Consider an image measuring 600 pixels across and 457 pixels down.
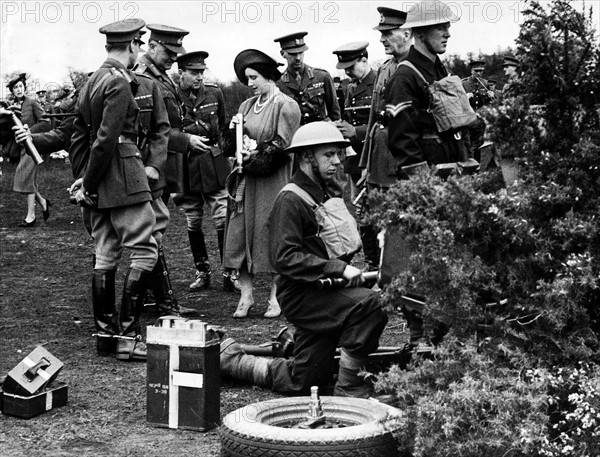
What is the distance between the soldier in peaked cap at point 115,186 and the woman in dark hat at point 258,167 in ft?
3.64

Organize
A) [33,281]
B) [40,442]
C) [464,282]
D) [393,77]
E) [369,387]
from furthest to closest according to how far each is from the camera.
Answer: [33,281], [393,77], [369,387], [40,442], [464,282]

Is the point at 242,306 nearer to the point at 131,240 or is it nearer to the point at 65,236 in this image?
the point at 131,240

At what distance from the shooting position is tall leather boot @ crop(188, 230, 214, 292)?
10.9 metres

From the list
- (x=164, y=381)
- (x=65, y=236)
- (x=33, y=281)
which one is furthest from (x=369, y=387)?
(x=65, y=236)

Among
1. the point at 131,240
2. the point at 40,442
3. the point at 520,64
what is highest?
the point at 520,64

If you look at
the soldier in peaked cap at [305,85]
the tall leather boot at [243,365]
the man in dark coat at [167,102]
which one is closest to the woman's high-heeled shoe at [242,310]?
→ the man in dark coat at [167,102]

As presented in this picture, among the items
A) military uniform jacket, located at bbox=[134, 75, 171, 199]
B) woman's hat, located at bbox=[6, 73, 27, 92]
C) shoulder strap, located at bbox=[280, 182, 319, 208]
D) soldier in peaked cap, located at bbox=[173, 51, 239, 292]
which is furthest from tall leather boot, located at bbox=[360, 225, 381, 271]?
woman's hat, located at bbox=[6, 73, 27, 92]

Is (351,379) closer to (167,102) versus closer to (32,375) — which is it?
(32,375)

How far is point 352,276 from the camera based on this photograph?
6.32m

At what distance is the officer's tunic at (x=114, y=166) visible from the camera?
775 cm

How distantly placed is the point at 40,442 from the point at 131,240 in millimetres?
2370

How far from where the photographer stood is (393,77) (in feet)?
23.4

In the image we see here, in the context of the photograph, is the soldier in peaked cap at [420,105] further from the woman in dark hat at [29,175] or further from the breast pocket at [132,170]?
the woman in dark hat at [29,175]

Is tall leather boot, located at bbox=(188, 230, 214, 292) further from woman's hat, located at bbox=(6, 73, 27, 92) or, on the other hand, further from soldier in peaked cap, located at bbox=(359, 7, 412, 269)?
woman's hat, located at bbox=(6, 73, 27, 92)
